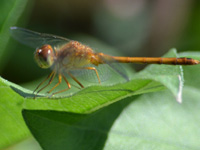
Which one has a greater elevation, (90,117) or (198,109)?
(90,117)

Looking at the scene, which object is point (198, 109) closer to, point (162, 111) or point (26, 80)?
point (162, 111)

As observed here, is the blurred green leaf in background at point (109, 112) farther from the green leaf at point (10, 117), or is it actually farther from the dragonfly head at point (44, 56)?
the dragonfly head at point (44, 56)

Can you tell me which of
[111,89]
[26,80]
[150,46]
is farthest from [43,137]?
[150,46]

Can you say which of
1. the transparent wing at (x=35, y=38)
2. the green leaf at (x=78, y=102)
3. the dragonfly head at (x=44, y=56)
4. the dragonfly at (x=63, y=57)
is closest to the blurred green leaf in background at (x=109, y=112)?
the green leaf at (x=78, y=102)

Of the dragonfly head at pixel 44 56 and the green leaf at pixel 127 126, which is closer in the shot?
the green leaf at pixel 127 126

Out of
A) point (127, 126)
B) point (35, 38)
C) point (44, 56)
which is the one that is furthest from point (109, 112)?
point (35, 38)

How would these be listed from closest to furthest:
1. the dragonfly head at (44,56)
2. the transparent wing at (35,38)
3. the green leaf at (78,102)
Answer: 1. the green leaf at (78,102)
2. the dragonfly head at (44,56)
3. the transparent wing at (35,38)

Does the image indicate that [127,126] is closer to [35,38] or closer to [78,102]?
[78,102]
